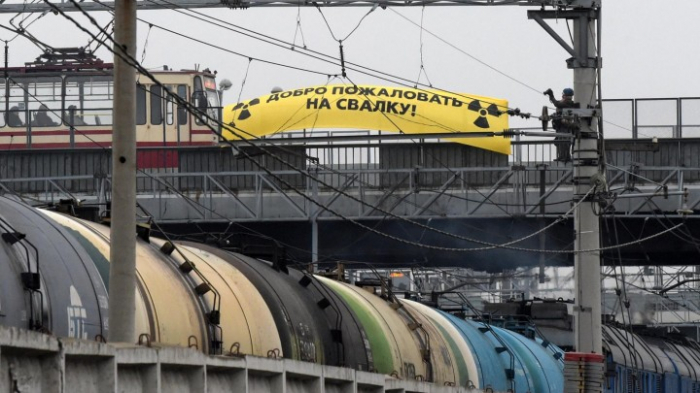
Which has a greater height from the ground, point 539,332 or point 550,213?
point 550,213

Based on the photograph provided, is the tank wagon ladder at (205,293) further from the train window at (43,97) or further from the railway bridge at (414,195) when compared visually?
the train window at (43,97)

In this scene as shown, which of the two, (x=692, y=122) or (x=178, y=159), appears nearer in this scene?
(x=692, y=122)

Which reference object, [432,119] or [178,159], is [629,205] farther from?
[178,159]

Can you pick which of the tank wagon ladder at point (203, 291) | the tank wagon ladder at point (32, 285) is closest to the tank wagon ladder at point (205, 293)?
the tank wagon ladder at point (203, 291)

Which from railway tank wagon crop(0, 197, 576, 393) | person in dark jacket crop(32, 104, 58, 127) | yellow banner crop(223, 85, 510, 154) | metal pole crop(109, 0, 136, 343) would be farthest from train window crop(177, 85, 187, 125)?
metal pole crop(109, 0, 136, 343)

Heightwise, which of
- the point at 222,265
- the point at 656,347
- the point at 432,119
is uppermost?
the point at 432,119

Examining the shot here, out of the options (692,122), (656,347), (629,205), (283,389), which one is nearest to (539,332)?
(656,347)

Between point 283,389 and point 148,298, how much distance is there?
1.25 meters

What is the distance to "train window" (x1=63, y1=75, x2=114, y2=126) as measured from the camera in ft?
163

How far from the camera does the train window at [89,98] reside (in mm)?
49656

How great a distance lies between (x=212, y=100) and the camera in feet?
173

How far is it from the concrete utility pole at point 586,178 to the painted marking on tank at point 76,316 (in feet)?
44.2

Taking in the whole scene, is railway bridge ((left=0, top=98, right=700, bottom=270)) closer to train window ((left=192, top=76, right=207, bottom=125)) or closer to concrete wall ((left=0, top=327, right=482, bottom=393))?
train window ((left=192, top=76, right=207, bottom=125))

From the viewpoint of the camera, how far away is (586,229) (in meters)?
23.3
